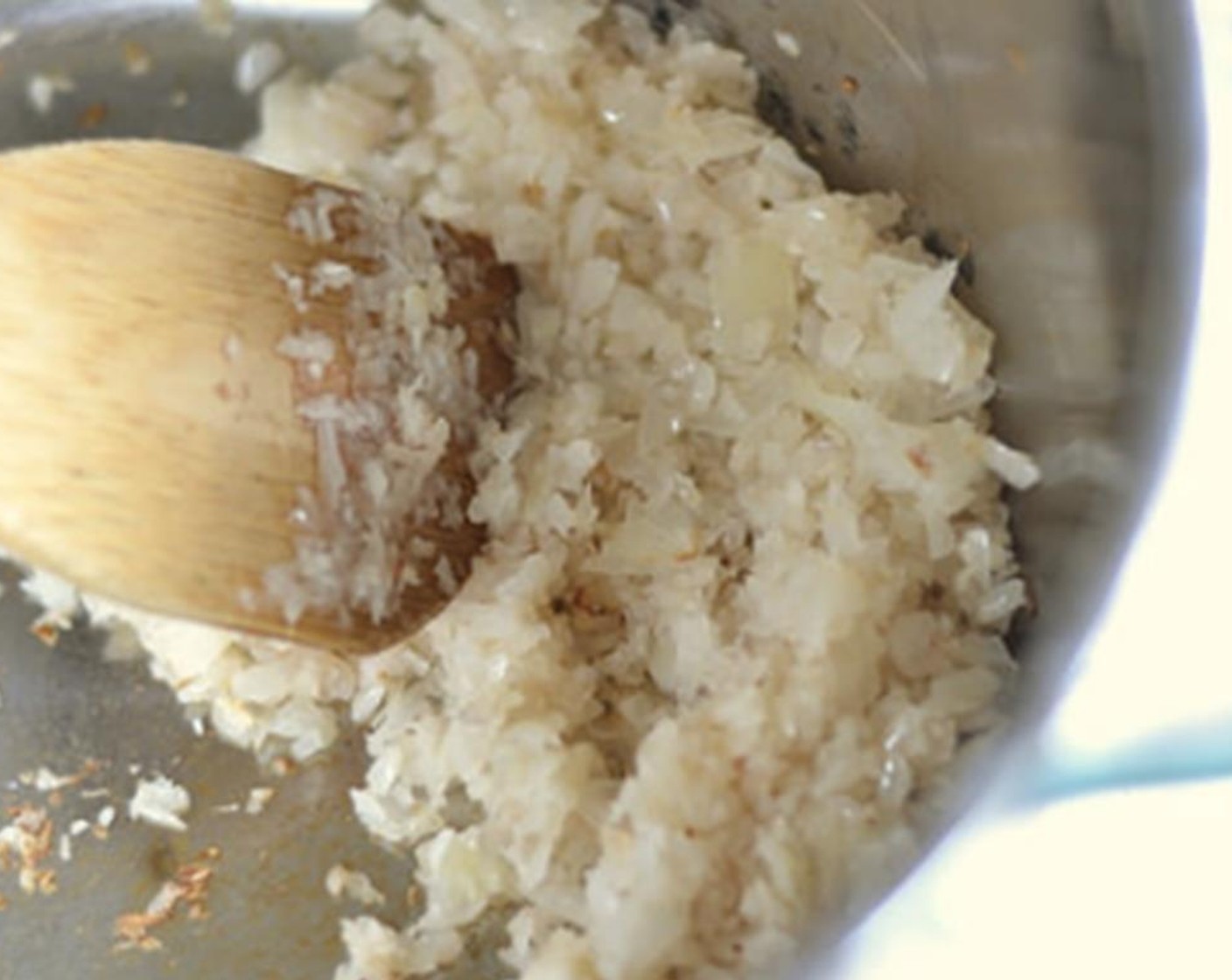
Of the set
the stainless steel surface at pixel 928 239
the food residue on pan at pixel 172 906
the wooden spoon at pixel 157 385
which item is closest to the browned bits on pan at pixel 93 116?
the stainless steel surface at pixel 928 239

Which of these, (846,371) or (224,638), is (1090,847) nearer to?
(846,371)

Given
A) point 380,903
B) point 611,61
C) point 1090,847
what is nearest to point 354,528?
point 380,903

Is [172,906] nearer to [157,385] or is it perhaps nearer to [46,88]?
[157,385]

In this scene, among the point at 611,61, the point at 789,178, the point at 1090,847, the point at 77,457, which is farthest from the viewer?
the point at 611,61

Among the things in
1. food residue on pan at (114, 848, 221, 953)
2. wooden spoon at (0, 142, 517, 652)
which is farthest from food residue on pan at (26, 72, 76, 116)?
food residue on pan at (114, 848, 221, 953)

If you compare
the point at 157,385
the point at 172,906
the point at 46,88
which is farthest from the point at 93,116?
the point at 172,906

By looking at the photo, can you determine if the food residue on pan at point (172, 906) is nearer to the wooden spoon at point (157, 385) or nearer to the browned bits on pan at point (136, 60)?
the wooden spoon at point (157, 385)
